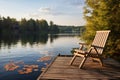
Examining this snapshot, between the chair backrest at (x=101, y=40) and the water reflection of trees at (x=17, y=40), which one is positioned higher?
the chair backrest at (x=101, y=40)

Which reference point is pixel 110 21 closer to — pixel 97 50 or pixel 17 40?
pixel 97 50

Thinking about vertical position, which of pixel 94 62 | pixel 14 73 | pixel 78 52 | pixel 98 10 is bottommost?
pixel 14 73

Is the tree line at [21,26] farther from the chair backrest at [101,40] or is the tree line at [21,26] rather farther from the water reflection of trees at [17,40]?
the chair backrest at [101,40]

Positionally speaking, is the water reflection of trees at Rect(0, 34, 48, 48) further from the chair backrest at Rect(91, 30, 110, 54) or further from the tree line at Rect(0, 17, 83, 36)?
the chair backrest at Rect(91, 30, 110, 54)

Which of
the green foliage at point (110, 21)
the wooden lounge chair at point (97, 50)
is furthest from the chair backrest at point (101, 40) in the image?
the green foliage at point (110, 21)

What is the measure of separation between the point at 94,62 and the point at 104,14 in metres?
4.25

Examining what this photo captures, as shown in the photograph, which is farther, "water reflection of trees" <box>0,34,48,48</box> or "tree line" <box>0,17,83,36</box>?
"tree line" <box>0,17,83,36</box>

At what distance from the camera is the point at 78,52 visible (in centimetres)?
873

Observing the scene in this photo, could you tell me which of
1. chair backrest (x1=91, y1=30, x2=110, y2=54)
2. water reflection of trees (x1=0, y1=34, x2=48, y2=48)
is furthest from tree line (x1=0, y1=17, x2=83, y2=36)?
chair backrest (x1=91, y1=30, x2=110, y2=54)

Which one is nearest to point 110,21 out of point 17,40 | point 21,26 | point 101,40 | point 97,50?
point 101,40

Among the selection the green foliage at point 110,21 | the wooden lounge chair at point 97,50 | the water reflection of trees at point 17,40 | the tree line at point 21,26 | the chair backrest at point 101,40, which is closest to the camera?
the wooden lounge chair at point 97,50

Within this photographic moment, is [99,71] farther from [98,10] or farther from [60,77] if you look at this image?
[98,10]

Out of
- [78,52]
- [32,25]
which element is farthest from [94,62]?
[32,25]

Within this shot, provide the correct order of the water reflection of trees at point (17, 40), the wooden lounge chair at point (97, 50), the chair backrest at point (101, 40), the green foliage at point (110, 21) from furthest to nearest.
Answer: the water reflection of trees at point (17, 40), the green foliage at point (110, 21), the chair backrest at point (101, 40), the wooden lounge chair at point (97, 50)
